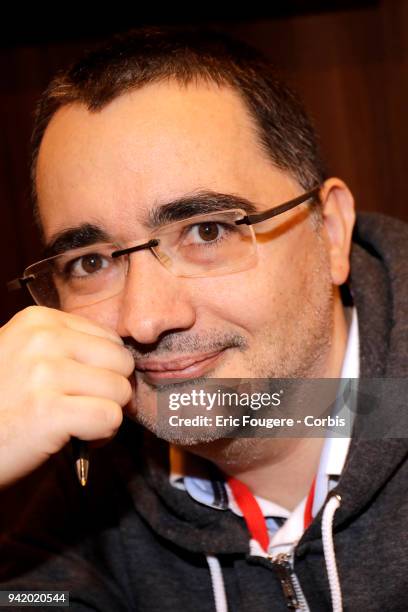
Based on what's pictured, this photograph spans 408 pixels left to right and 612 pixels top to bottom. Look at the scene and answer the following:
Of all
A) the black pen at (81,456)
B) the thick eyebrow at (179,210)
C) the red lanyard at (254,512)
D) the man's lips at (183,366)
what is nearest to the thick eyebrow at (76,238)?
the thick eyebrow at (179,210)

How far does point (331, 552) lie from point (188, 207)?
65cm

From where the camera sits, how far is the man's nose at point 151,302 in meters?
1.14

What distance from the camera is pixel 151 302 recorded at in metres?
1.15

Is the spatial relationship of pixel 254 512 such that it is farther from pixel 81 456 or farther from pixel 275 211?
pixel 275 211

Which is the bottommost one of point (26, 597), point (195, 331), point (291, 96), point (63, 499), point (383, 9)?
point (26, 597)

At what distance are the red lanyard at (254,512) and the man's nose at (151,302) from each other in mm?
447

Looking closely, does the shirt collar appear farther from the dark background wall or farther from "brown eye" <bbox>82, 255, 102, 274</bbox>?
the dark background wall

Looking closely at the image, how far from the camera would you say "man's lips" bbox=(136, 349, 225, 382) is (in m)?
1.21

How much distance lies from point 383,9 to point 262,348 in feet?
Answer: 6.24

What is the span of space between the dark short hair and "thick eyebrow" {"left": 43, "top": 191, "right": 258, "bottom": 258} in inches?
6.9

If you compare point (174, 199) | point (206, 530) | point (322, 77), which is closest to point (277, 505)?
point (206, 530)

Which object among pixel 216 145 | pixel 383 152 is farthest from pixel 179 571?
pixel 383 152

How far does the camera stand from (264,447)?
1359 mm

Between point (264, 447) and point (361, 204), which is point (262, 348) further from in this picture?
point (361, 204)
